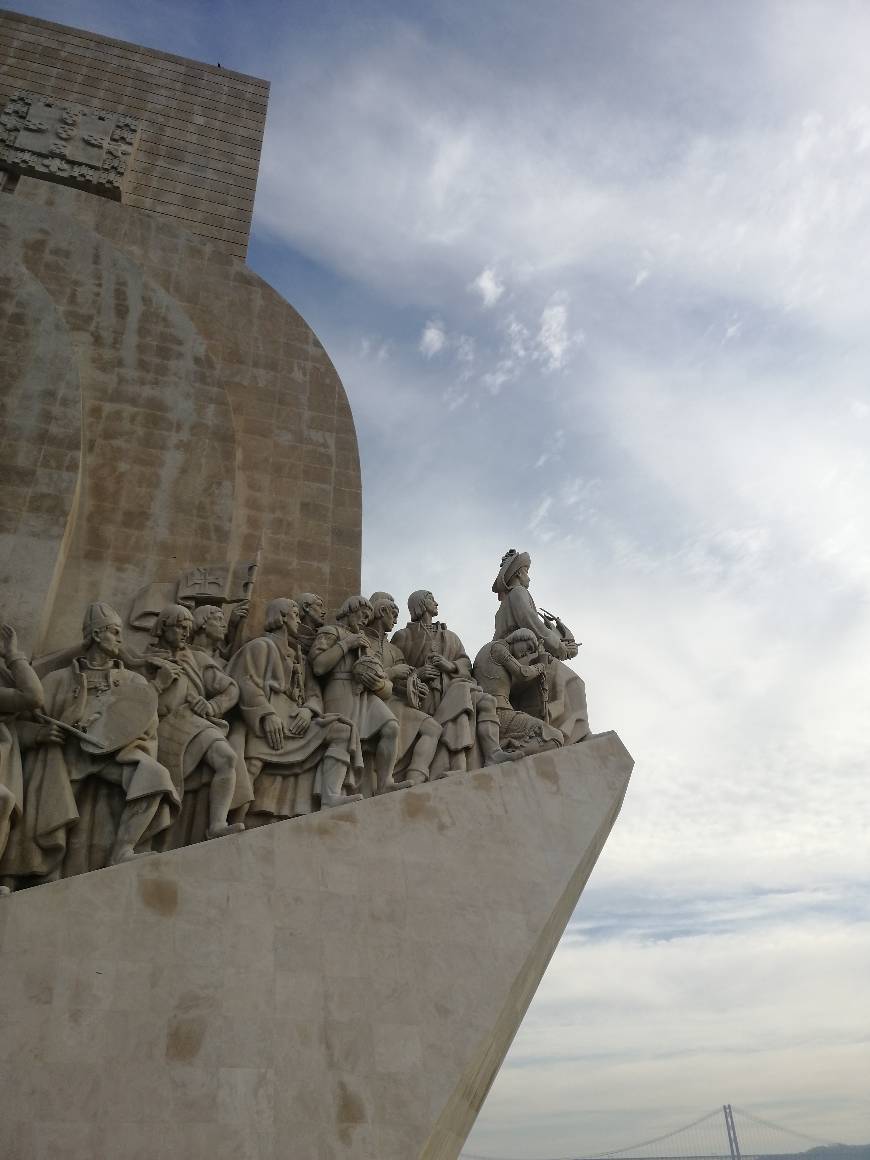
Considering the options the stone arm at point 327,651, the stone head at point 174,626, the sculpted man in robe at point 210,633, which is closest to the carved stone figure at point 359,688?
the stone arm at point 327,651

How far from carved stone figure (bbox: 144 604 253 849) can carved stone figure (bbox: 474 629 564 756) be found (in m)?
2.09

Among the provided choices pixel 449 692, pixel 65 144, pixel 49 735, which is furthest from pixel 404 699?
pixel 65 144

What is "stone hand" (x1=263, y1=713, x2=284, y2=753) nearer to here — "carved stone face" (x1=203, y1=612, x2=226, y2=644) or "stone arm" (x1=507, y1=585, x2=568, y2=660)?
"carved stone face" (x1=203, y1=612, x2=226, y2=644)

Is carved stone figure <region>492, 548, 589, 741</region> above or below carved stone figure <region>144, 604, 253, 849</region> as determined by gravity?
above

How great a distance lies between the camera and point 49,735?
598 centimetres

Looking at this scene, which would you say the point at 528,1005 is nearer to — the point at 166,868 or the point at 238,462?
the point at 166,868

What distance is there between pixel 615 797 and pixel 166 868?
303cm

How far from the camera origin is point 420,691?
7.64m

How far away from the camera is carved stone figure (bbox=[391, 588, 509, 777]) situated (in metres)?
7.29

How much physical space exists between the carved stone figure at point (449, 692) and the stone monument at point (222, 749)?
0.02 m

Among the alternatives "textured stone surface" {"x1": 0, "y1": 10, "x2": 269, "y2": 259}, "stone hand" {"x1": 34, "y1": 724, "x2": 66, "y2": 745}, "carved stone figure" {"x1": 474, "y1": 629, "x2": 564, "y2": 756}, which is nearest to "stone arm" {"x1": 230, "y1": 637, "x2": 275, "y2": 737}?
"stone hand" {"x1": 34, "y1": 724, "x2": 66, "y2": 745}

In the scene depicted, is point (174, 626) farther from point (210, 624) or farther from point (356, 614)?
point (356, 614)

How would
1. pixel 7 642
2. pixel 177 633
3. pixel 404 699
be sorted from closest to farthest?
pixel 7 642 < pixel 177 633 < pixel 404 699

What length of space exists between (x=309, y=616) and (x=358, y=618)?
0.37 metres
